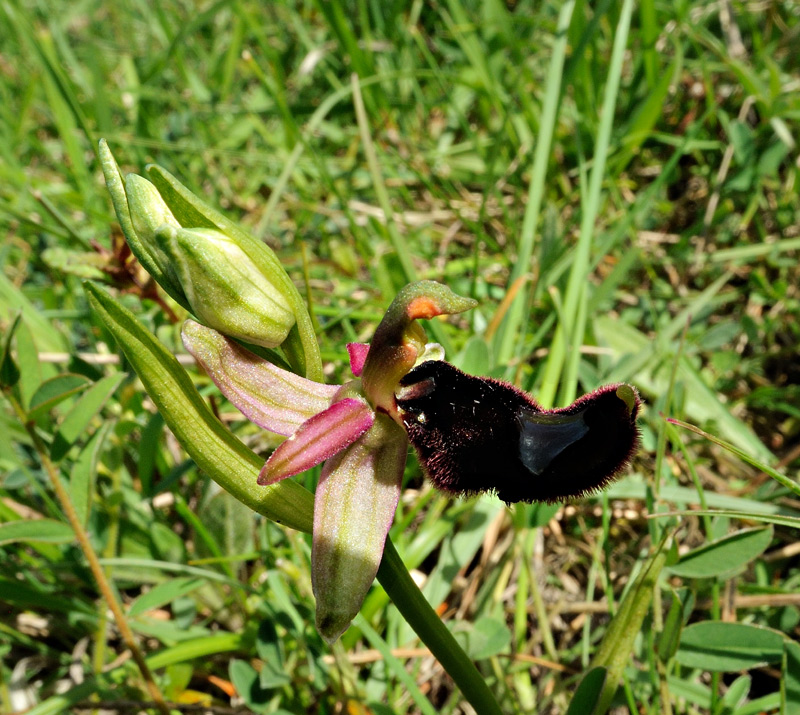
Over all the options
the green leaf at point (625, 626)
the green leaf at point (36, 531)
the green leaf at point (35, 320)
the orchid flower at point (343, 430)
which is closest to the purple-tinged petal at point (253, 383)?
the orchid flower at point (343, 430)

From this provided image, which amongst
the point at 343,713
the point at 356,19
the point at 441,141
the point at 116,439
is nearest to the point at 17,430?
the point at 116,439

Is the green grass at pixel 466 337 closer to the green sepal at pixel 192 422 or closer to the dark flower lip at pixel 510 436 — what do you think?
the dark flower lip at pixel 510 436

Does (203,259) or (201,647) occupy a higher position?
(203,259)

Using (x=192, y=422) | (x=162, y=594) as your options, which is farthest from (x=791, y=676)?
(x=162, y=594)

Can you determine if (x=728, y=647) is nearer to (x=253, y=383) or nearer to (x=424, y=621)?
(x=424, y=621)

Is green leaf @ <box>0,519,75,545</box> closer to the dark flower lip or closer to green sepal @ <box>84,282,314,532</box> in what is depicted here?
green sepal @ <box>84,282,314,532</box>

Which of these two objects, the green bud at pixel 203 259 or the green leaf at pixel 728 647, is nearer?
the green bud at pixel 203 259
